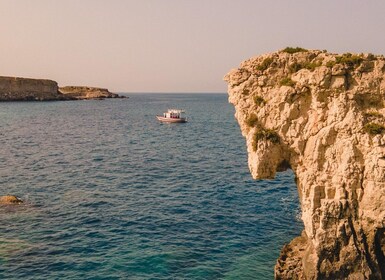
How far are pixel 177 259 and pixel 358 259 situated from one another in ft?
44.0

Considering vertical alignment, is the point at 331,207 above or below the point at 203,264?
above

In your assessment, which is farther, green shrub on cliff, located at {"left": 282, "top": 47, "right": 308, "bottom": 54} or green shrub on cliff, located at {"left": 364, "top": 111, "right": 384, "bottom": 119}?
green shrub on cliff, located at {"left": 282, "top": 47, "right": 308, "bottom": 54}

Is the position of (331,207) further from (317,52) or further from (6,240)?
(6,240)

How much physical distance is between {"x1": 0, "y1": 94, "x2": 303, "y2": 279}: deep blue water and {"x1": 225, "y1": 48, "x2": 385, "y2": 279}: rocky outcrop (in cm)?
593

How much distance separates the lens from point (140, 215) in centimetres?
3984

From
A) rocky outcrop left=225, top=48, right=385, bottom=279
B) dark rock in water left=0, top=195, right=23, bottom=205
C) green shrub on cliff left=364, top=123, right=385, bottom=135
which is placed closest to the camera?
green shrub on cliff left=364, top=123, right=385, bottom=135

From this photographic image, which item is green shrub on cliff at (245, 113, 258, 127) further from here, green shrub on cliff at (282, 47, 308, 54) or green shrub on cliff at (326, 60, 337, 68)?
green shrub on cliff at (326, 60, 337, 68)

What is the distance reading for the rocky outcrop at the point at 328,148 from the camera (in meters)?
24.0

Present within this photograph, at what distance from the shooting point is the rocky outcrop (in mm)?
23953

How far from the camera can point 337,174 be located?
965 inches

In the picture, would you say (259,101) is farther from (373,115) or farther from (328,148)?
(373,115)

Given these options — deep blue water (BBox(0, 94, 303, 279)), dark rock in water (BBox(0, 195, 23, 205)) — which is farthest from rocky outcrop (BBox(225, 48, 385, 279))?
dark rock in water (BBox(0, 195, 23, 205))

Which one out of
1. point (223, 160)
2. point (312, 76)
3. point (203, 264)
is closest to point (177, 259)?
point (203, 264)

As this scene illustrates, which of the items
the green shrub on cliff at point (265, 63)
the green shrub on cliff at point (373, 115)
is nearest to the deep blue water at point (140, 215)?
the green shrub on cliff at point (373, 115)
